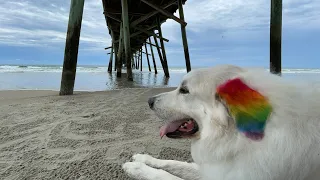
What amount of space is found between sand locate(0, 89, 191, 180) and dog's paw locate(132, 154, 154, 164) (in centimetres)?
9

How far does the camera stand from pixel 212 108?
1.62 m

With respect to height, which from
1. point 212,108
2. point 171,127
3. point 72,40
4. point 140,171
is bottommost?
point 140,171

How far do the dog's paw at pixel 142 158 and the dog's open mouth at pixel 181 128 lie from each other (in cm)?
40

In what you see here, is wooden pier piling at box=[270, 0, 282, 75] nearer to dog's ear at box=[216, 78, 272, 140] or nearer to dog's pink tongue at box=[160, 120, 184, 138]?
dog's pink tongue at box=[160, 120, 184, 138]

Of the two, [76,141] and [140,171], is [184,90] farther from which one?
[76,141]

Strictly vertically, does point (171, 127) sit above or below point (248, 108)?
below

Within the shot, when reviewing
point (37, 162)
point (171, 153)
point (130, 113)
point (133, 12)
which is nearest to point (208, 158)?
point (171, 153)

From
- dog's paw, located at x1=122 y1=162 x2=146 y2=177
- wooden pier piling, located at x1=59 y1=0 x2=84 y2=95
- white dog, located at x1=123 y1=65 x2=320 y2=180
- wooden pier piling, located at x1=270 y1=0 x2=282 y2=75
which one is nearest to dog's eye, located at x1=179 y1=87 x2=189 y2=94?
white dog, located at x1=123 y1=65 x2=320 y2=180

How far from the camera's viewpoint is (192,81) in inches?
73.3

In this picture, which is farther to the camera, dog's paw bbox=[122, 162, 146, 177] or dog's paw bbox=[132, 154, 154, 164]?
dog's paw bbox=[132, 154, 154, 164]

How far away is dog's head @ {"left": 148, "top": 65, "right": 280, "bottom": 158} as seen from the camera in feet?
4.33

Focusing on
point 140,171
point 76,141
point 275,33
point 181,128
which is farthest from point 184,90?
point 275,33

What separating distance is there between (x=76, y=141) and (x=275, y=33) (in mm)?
4977

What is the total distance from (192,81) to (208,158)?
51 centimetres
